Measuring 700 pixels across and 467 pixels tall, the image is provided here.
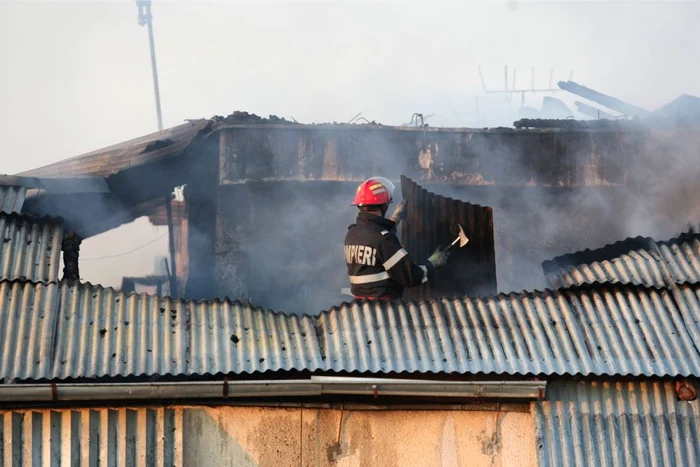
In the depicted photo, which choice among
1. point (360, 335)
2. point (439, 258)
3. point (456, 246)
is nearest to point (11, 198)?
point (360, 335)

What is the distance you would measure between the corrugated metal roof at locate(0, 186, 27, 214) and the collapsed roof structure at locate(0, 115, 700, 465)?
30 centimetres

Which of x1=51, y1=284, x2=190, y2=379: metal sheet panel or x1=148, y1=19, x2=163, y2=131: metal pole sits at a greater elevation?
x1=148, y1=19, x2=163, y2=131: metal pole

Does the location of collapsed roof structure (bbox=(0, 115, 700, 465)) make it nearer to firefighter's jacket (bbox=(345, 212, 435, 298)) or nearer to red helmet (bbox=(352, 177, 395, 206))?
firefighter's jacket (bbox=(345, 212, 435, 298))

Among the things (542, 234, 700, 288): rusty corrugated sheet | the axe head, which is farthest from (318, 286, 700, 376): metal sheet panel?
the axe head

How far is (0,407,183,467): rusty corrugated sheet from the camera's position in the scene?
21.5 feet

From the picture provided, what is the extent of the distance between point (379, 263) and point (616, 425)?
7.61 feet

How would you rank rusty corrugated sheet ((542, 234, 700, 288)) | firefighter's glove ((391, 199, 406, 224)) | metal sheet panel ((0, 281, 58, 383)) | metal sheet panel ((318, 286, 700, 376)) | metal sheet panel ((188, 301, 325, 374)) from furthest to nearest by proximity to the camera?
firefighter's glove ((391, 199, 406, 224)) → rusty corrugated sheet ((542, 234, 700, 288)) → metal sheet panel ((318, 286, 700, 376)) → metal sheet panel ((188, 301, 325, 374)) → metal sheet panel ((0, 281, 58, 383))

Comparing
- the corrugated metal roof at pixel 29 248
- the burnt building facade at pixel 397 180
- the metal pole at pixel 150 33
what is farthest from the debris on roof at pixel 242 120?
the metal pole at pixel 150 33

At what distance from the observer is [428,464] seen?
276 inches

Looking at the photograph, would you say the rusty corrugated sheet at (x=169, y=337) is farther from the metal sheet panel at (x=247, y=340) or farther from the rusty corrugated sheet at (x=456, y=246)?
the rusty corrugated sheet at (x=456, y=246)

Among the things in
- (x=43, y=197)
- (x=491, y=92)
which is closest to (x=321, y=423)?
(x=43, y=197)

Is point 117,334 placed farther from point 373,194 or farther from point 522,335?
point 522,335

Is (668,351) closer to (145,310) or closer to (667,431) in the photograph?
(667,431)

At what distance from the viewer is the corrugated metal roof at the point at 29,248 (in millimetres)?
7340
